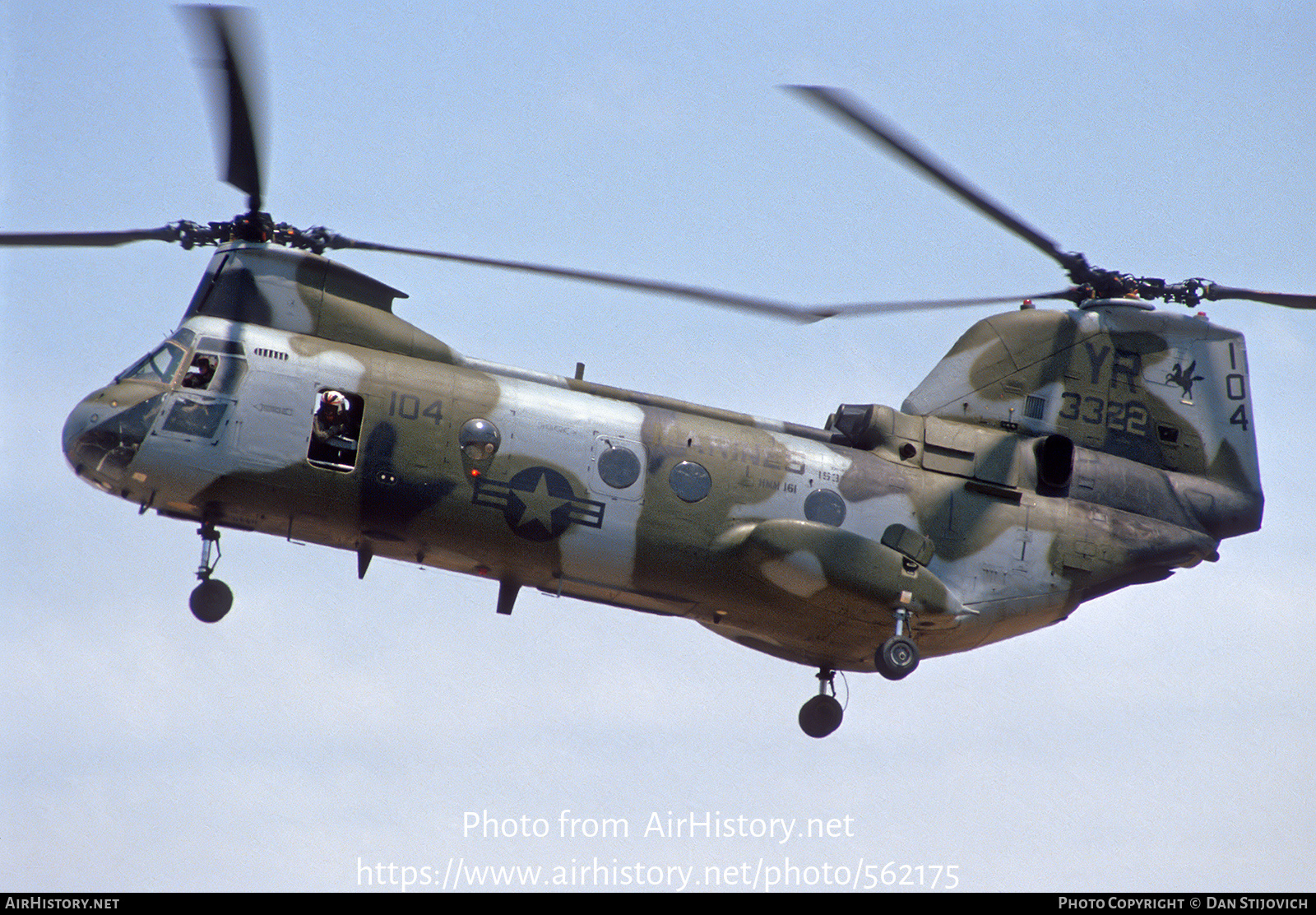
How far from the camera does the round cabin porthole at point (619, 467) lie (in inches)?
808

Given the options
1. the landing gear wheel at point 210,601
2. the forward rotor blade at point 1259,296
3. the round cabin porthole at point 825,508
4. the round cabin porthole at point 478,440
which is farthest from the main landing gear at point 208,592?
the forward rotor blade at point 1259,296

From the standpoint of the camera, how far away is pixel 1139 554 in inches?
886

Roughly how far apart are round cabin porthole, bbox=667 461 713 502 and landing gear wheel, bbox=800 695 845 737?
396 cm

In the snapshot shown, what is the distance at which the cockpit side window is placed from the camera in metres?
19.7

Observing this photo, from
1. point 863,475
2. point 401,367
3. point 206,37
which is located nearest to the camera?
point 206,37

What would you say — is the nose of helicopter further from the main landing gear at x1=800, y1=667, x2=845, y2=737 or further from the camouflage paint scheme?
the main landing gear at x1=800, y1=667, x2=845, y2=737

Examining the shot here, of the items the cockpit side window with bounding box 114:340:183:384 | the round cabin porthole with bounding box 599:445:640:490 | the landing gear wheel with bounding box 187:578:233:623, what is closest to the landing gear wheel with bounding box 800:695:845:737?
the round cabin porthole with bounding box 599:445:640:490

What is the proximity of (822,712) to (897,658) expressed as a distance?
7.44ft

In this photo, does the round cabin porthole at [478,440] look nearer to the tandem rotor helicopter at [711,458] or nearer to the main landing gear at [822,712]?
the tandem rotor helicopter at [711,458]

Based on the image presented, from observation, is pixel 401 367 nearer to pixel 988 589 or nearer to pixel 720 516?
→ pixel 720 516
